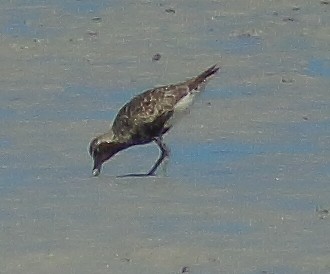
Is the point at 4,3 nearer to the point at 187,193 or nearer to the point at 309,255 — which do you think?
the point at 187,193

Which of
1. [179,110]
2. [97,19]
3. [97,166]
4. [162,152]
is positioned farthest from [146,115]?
[97,19]

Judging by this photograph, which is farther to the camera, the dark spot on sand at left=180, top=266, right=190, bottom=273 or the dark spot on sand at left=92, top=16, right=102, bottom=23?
the dark spot on sand at left=92, top=16, right=102, bottom=23

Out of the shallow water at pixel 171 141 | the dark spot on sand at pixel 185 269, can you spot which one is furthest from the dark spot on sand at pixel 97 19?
the dark spot on sand at pixel 185 269

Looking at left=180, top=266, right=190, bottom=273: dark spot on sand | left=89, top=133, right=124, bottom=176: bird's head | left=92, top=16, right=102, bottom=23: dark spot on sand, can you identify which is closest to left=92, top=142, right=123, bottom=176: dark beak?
left=89, top=133, right=124, bottom=176: bird's head

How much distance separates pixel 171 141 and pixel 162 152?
1.56 ft

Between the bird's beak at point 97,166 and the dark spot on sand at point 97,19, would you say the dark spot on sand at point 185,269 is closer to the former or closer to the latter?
the bird's beak at point 97,166

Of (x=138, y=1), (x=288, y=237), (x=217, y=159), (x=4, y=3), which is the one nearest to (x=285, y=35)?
(x=138, y=1)

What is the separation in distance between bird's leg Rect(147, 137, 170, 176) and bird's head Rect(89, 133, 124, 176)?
23 centimetres

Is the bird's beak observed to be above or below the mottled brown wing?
below

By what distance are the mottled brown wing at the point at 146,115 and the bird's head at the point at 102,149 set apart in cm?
9

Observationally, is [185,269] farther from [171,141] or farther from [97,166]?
[171,141]

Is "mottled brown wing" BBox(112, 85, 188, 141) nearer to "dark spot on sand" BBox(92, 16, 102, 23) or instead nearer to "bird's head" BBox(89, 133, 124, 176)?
"bird's head" BBox(89, 133, 124, 176)

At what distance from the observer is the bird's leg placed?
894cm

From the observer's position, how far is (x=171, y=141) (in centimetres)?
969
